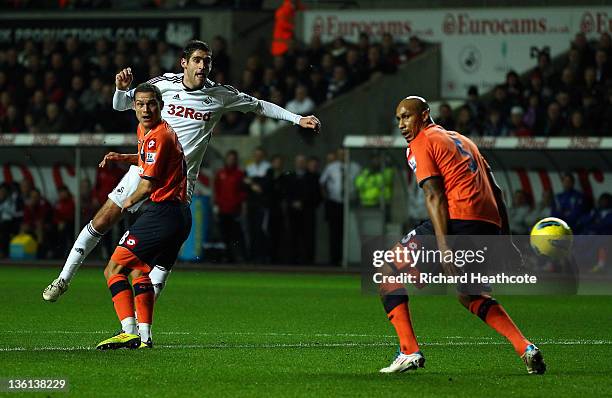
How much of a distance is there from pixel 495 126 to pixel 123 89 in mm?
13175

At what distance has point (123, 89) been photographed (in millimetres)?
11148

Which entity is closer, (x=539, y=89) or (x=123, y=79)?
(x=123, y=79)

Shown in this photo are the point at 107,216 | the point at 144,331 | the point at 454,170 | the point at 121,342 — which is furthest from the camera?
the point at 107,216

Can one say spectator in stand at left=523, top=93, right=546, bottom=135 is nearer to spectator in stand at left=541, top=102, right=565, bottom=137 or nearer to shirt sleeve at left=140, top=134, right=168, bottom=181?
spectator in stand at left=541, top=102, right=565, bottom=137

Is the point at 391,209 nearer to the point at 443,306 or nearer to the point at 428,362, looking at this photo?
the point at 443,306

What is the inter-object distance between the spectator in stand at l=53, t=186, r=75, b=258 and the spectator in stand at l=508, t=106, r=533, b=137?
8.23 m

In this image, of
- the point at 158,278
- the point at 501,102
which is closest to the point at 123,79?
the point at 158,278

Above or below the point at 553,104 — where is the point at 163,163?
below

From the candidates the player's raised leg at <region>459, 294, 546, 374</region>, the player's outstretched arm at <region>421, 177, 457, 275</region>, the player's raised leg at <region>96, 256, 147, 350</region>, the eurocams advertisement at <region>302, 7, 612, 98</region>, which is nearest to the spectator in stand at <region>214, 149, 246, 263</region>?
the eurocams advertisement at <region>302, 7, 612, 98</region>

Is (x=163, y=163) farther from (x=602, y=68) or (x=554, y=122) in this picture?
(x=602, y=68)

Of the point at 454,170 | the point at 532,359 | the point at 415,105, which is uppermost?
the point at 415,105

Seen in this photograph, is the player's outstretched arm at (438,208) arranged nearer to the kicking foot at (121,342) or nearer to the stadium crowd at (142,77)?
the kicking foot at (121,342)

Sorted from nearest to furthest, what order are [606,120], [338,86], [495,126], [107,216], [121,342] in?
[121,342] → [107,216] → [606,120] → [495,126] → [338,86]

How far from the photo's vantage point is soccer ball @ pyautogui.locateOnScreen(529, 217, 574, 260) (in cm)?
1709
